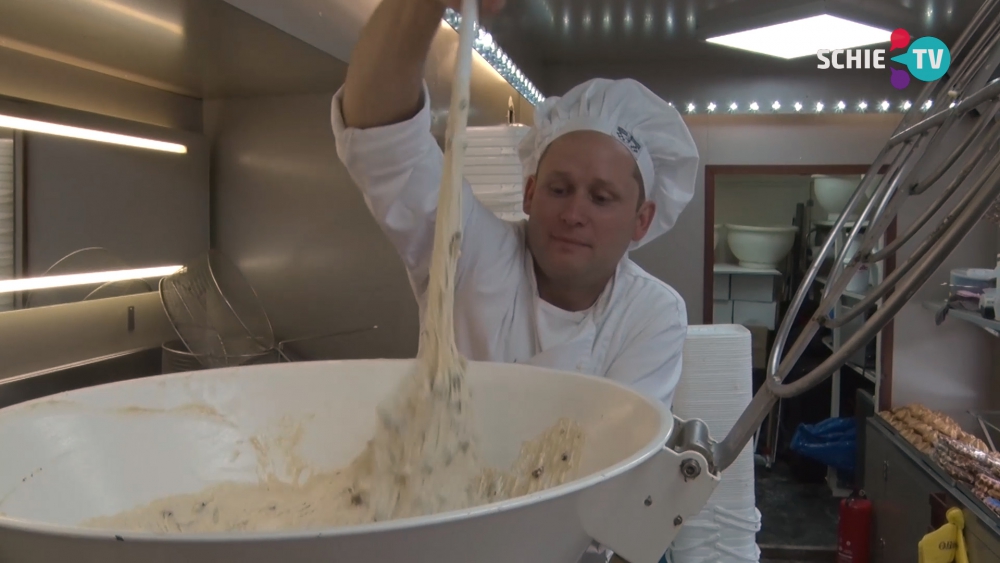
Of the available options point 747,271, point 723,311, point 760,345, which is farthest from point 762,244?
point 760,345

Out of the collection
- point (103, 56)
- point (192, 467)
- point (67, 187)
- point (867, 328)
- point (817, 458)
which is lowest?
point (817, 458)

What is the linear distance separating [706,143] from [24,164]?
2.97 meters

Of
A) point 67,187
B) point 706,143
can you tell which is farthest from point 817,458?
point 67,187

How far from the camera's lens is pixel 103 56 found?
1368 mm

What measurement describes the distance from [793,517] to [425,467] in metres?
3.31

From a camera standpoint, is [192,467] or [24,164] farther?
[24,164]

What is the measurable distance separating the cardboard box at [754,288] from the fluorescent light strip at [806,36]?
2489 mm

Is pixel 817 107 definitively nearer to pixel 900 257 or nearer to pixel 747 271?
pixel 900 257

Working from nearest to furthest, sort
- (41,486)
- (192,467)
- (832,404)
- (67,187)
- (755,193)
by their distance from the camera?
(41,486) → (192,467) → (67,187) → (832,404) → (755,193)

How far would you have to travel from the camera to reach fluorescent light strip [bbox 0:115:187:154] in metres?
1.29

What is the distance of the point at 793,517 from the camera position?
10.8ft

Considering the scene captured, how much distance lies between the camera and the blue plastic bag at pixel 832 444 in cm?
344

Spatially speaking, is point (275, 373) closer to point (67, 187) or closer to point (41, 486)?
point (41, 486)

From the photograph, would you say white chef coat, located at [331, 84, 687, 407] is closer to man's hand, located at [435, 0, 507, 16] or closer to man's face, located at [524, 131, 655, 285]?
man's face, located at [524, 131, 655, 285]
